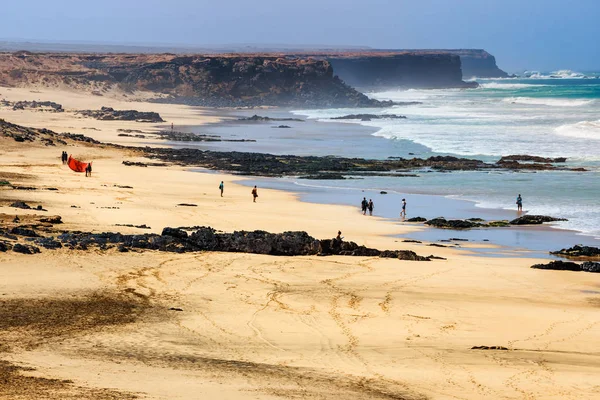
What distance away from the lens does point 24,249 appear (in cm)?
1582

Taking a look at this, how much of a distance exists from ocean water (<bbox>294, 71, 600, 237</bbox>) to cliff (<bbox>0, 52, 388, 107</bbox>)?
12.3m

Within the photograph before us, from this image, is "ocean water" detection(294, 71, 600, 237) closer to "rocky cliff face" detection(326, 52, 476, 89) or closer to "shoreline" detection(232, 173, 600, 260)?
"shoreline" detection(232, 173, 600, 260)

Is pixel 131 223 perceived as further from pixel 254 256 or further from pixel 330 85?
pixel 330 85

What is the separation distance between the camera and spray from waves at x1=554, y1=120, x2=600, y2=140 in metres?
53.7

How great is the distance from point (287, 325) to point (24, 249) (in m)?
5.87

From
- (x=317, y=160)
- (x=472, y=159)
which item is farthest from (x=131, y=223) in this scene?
(x=472, y=159)

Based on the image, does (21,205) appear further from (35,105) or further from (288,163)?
(35,105)

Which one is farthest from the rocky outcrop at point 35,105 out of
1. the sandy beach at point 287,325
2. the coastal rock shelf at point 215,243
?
the coastal rock shelf at point 215,243

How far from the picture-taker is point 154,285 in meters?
14.8

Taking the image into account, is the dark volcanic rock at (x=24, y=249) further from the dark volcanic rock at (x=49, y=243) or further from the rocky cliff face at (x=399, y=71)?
the rocky cliff face at (x=399, y=71)

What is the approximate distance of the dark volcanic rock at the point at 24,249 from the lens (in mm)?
15747

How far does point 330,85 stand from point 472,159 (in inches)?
2655

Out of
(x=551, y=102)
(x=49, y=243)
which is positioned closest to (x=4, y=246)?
(x=49, y=243)

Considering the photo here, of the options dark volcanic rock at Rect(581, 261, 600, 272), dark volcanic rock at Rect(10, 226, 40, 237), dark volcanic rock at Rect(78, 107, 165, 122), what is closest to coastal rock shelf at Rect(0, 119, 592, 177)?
dark volcanic rock at Rect(581, 261, 600, 272)
